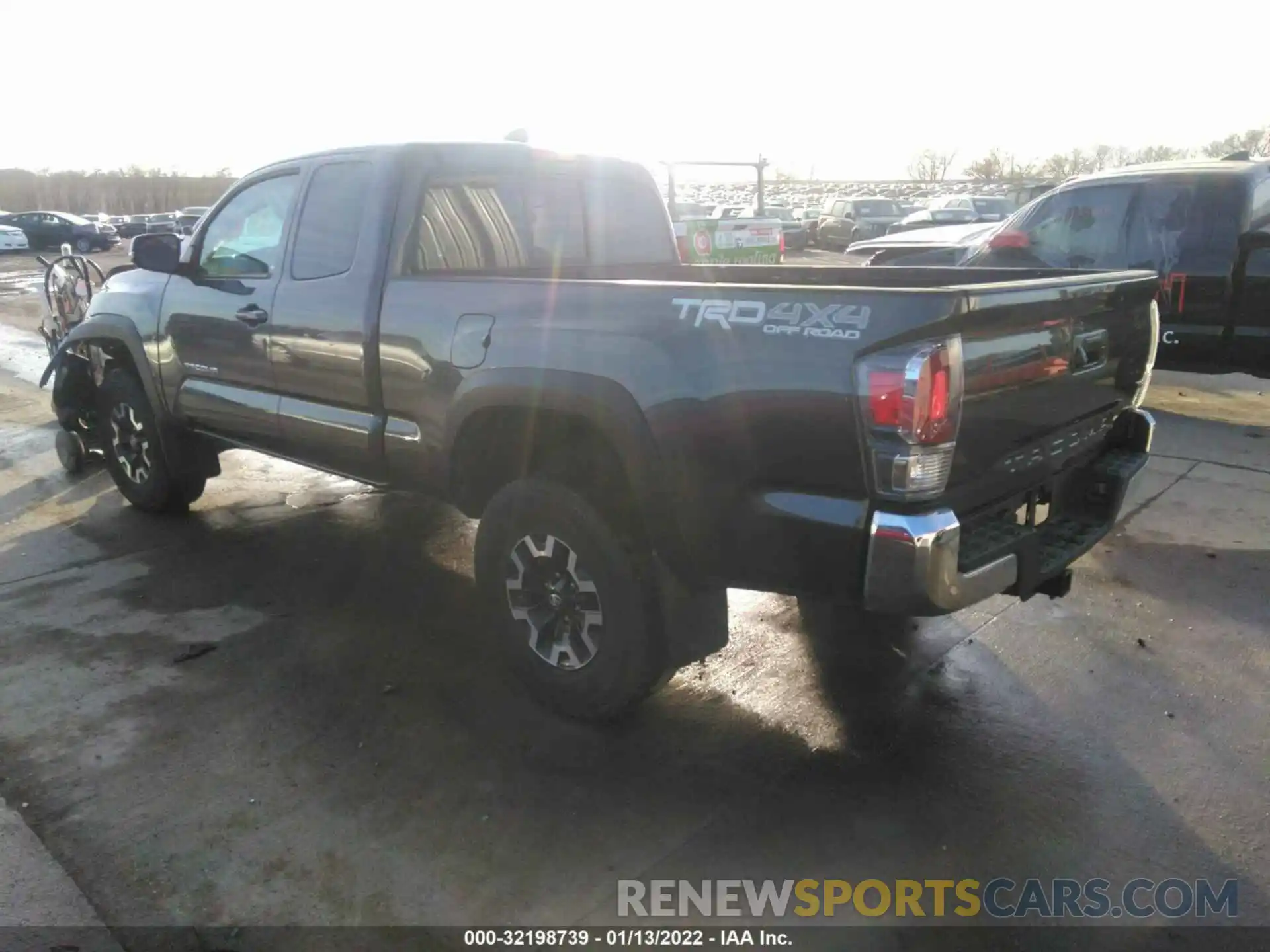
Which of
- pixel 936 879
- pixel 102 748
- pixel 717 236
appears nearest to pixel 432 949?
pixel 936 879

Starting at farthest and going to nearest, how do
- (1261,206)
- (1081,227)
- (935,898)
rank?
(1081,227) < (1261,206) < (935,898)

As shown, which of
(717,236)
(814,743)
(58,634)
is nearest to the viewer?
(814,743)

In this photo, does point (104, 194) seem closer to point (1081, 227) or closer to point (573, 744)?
point (1081, 227)

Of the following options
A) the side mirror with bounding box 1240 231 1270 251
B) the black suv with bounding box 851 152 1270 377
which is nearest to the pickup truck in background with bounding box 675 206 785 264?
the black suv with bounding box 851 152 1270 377

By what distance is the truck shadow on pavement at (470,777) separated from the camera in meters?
2.81

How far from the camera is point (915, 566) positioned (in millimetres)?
2605

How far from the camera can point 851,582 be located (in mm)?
2789

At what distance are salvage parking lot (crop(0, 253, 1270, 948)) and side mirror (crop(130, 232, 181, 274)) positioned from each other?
156 centimetres

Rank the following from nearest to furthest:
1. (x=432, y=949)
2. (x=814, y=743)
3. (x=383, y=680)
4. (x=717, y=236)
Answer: (x=432, y=949) → (x=814, y=743) → (x=383, y=680) → (x=717, y=236)

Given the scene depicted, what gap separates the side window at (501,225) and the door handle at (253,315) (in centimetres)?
103

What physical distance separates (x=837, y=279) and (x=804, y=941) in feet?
9.65

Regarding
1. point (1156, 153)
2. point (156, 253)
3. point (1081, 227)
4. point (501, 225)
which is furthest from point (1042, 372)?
point (1156, 153)

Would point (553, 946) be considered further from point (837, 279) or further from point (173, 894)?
point (837, 279)

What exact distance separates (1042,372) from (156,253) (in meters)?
4.28
